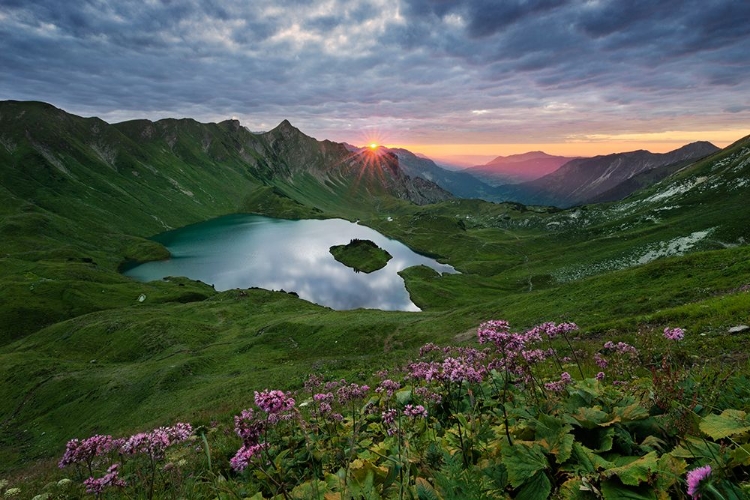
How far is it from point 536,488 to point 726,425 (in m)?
2.34

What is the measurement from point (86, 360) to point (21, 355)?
9912mm

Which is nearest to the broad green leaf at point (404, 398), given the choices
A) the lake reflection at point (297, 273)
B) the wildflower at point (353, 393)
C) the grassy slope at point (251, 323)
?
the wildflower at point (353, 393)

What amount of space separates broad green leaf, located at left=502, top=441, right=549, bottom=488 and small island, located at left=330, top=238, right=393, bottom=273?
512 feet

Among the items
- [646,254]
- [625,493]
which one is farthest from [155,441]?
[646,254]

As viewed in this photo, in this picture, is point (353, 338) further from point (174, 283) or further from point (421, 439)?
point (174, 283)

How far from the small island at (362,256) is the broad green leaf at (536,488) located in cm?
15634

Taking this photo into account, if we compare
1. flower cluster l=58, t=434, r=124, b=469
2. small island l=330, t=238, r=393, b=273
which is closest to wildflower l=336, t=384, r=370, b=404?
flower cluster l=58, t=434, r=124, b=469

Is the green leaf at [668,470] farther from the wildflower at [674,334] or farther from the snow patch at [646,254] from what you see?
the snow patch at [646,254]

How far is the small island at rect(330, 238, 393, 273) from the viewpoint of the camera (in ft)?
541

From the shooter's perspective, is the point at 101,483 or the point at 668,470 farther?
the point at 101,483

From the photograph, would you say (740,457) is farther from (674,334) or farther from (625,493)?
(674,334)

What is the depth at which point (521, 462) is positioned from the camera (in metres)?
3.99

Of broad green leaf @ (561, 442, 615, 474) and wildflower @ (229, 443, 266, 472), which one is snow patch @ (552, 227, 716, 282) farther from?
wildflower @ (229, 443, 266, 472)

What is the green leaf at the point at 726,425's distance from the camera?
383cm
